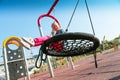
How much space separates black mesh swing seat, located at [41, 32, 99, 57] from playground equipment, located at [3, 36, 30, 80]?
300cm

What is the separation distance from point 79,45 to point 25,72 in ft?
11.1

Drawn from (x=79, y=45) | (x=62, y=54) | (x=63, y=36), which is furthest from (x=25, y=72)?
(x=63, y=36)

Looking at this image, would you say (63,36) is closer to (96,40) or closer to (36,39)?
(96,40)

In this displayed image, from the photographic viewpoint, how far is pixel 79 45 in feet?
7.68

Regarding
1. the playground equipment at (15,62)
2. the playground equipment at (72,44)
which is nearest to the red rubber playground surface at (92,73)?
the playground equipment at (15,62)

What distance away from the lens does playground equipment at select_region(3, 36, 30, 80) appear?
17.7ft

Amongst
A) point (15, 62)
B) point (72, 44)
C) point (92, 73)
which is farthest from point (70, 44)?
point (92, 73)

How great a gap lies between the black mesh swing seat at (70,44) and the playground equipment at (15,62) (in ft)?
9.85

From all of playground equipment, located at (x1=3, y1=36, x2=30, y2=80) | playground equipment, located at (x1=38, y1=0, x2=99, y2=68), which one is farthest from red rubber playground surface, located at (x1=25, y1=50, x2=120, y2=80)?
playground equipment, located at (x1=38, y1=0, x2=99, y2=68)

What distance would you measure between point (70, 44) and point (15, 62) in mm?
3440

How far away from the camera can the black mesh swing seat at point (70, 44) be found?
6.35 feet

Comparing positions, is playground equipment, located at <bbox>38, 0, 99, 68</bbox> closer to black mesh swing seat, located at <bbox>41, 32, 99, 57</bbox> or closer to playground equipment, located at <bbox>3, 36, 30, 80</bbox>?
black mesh swing seat, located at <bbox>41, 32, 99, 57</bbox>

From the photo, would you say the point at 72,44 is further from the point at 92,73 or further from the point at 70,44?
the point at 92,73

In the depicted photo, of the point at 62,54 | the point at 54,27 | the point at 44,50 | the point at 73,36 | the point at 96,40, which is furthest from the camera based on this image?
the point at 54,27
